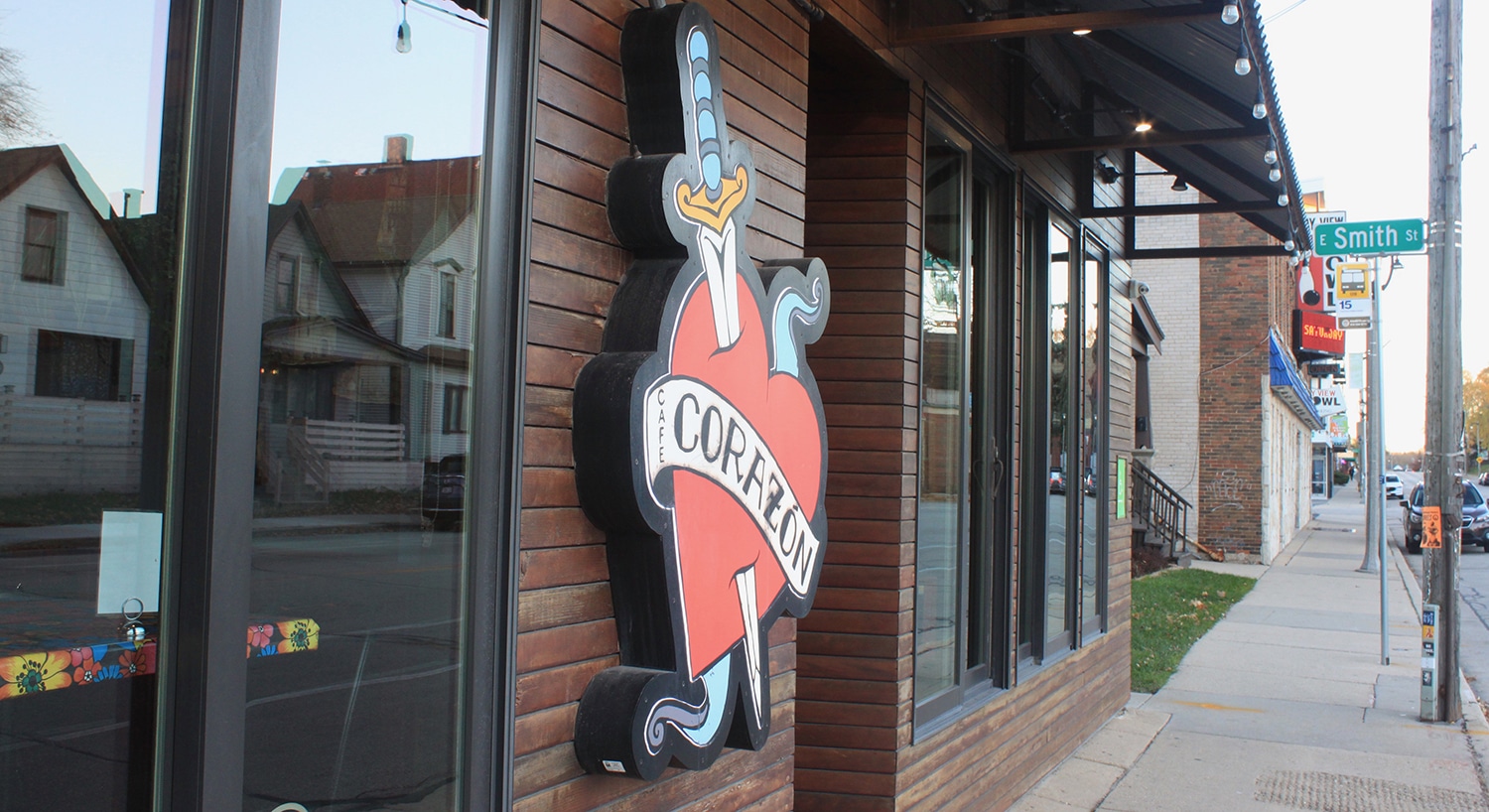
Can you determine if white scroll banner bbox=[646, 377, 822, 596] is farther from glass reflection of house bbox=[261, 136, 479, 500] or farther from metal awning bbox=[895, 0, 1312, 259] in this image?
metal awning bbox=[895, 0, 1312, 259]

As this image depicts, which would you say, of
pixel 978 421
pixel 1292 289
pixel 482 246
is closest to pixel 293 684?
pixel 482 246

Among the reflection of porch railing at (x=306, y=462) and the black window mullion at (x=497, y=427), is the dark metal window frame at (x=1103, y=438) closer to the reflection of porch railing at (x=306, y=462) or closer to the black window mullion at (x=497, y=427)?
the black window mullion at (x=497, y=427)

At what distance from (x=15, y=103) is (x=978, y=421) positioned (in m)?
5.16

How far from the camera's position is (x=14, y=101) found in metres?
1.83

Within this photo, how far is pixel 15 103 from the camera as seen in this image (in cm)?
183

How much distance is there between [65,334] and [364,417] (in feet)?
2.05

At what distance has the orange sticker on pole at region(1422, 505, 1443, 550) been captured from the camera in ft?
30.9

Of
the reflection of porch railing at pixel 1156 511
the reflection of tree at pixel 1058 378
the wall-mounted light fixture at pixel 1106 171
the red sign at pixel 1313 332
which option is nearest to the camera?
the reflection of tree at pixel 1058 378

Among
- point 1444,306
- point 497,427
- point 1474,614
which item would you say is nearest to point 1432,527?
point 1444,306

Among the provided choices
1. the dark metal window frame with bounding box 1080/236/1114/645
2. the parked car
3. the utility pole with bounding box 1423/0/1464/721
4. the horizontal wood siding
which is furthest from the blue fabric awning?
the horizontal wood siding

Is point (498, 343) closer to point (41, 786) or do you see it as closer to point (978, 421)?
point (41, 786)

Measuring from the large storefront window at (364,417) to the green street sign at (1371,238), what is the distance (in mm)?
8852

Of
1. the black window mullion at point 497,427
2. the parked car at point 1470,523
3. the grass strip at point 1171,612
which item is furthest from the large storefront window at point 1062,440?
the parked car at point 1470,523

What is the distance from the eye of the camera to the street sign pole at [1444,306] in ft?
31.0
